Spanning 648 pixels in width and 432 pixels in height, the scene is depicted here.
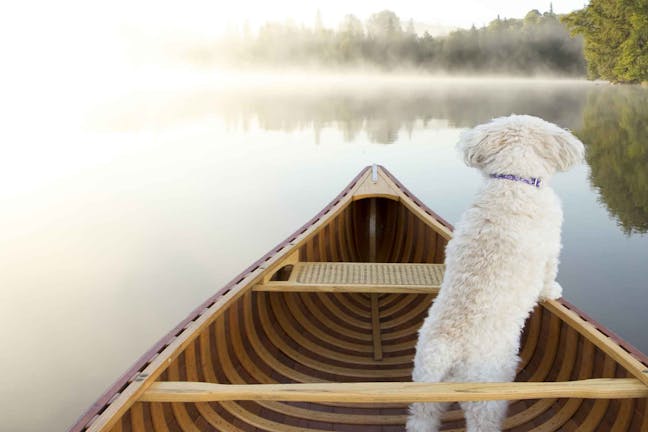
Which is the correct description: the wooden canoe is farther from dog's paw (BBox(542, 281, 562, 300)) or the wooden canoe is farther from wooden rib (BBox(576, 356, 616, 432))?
dog's paw (BBox(542, 281, 562, 300))

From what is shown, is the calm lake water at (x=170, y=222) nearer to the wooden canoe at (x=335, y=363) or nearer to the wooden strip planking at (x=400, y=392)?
the wooden canoe at (x=335, y=363)

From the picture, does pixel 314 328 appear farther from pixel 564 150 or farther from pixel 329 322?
pixel 564 150

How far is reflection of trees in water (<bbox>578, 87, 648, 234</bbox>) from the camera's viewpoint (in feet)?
43.2

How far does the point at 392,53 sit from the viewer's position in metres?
123

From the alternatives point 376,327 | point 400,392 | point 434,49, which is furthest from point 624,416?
point 434,49

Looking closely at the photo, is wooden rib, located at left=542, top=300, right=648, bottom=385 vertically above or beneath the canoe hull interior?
above

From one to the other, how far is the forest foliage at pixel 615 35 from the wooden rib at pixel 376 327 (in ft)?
175

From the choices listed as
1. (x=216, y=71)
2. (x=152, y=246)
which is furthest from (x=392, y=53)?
(x=152, y=246)

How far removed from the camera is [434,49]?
375 ft

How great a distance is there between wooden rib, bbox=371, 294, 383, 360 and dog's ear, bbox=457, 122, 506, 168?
230 cm

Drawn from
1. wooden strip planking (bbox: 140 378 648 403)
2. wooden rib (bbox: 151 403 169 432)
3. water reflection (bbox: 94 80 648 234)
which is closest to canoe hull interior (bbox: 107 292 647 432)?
wooden rib (bbox: 151 403 169 432)

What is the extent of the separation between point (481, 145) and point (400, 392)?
145cm

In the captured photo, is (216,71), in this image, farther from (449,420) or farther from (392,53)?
(449,420)

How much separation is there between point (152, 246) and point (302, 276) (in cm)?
742
